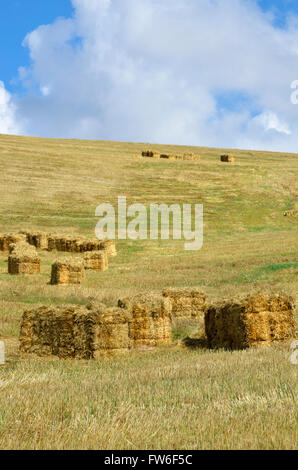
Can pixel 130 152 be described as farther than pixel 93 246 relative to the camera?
Yes

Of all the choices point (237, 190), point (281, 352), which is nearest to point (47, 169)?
point (237, 190)

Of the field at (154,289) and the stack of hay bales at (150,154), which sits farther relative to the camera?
the stack of hay bales at (150,154)

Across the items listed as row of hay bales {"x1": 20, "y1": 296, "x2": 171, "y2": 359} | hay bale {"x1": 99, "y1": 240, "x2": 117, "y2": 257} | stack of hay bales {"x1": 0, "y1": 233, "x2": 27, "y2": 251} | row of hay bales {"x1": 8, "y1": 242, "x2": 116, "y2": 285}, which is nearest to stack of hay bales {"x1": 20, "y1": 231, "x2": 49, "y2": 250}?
stack of hay bales {"x1": 0, "y1": 233, "x2": 27, "y2": 251}

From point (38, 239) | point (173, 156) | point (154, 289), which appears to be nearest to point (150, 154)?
point (173, 156)

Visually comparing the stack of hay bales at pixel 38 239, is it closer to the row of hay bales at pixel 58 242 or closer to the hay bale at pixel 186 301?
the row of hay bales at pixel 58 242

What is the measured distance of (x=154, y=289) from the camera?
21266 mm

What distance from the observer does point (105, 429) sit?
18.0 feet

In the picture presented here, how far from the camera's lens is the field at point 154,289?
18.1 ft

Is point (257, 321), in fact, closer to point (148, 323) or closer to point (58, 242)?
point (148, 323)

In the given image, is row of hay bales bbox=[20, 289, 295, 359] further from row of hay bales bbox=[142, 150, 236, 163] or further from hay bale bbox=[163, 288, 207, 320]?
row of hay bales bbox=[142, 150, 236, 163]

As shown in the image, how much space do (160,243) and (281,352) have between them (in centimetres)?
2598

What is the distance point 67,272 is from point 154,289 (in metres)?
3.80

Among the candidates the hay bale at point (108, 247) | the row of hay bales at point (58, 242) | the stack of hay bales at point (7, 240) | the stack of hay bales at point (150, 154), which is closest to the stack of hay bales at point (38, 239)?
the row of hay bales at point (58, 242)
